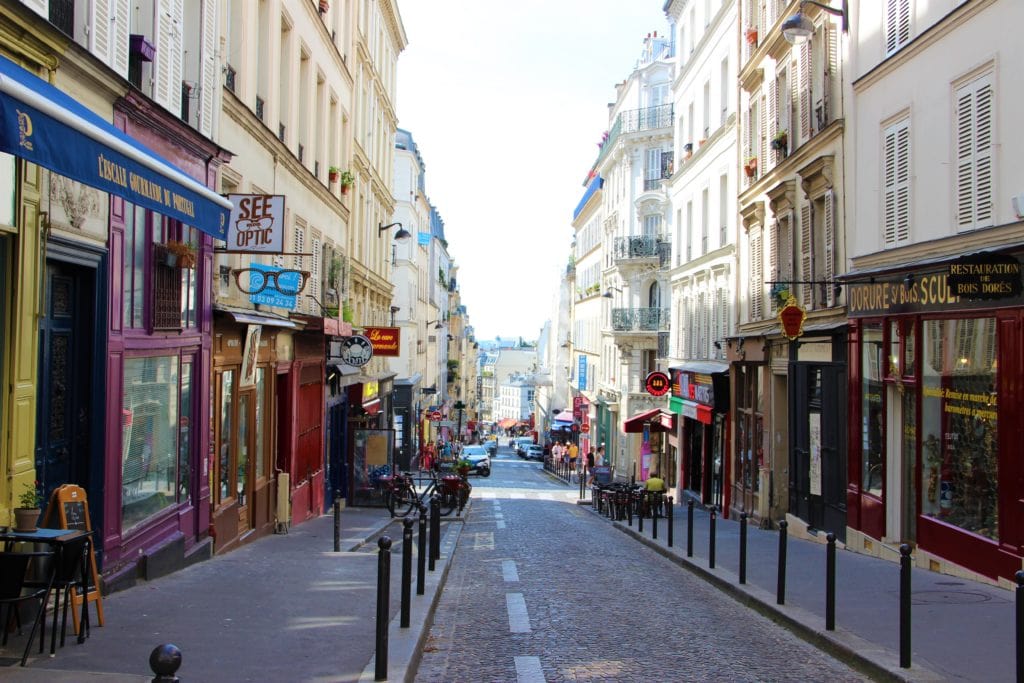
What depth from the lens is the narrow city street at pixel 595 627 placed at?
810 centimetres

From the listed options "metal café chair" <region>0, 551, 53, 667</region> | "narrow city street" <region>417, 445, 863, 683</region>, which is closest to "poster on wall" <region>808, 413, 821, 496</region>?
"narrow city street" <region>417, 445, 863, 683</region>

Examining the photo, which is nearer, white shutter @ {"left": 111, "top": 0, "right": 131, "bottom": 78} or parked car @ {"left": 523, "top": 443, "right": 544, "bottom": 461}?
white shutter @ {"left": 111, "top": 0, "right": 131, "bottom": 78}

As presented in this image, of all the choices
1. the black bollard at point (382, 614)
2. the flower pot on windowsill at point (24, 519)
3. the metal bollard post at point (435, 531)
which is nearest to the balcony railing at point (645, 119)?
the metal bollard post at point (435, 531)

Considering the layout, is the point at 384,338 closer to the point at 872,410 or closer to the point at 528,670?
the point at 872,410

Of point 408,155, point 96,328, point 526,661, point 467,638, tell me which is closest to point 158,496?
point 96,328

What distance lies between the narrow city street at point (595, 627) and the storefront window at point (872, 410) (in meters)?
3.20

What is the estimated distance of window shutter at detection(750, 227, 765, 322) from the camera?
74.0ft

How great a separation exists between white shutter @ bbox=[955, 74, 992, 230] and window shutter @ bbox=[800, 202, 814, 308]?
6.05 meters

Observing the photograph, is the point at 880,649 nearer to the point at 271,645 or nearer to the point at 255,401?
the point at 271,645

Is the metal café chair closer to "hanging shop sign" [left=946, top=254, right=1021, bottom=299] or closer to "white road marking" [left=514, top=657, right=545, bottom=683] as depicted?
"white road marking" [left=514, top=657, right=545, bottom=683]

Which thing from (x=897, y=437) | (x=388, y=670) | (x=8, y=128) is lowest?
(x=388, y=670)

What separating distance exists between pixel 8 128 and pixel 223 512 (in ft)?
32.1

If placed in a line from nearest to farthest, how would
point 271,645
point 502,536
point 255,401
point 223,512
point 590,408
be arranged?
point 271,645
point 223,512
point 255,401
point 502,536
point 590,408

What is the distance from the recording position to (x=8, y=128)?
5203 mm
